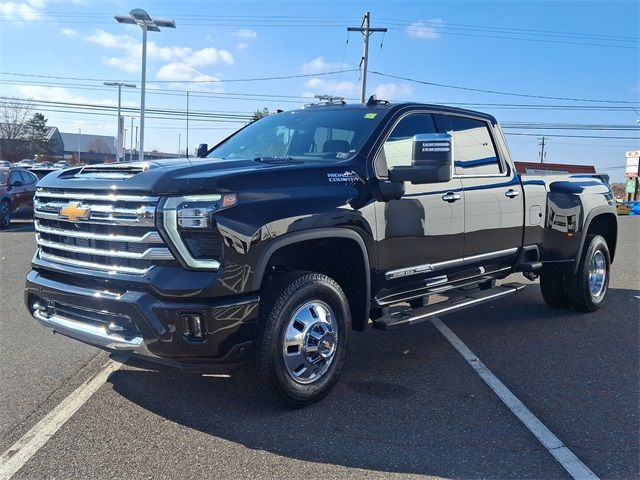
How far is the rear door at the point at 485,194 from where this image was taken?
5.11m

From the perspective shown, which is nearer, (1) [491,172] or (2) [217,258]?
(2) [217,258]

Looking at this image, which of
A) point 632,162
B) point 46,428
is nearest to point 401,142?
point 46,428

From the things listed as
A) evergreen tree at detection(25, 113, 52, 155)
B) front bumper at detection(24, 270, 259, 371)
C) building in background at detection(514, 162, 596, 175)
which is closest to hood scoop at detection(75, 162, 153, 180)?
front bumper at detection(24, 270, 259, 371)

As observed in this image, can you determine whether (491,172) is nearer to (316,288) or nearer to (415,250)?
(415,250)

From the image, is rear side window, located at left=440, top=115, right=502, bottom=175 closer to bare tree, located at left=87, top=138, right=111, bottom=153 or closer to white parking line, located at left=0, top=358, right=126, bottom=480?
white parking line, located at left=0, top=358, right=126, bottom=480

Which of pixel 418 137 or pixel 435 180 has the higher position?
pixel 418 137

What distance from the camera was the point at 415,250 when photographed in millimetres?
4492

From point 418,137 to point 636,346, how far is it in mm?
3221

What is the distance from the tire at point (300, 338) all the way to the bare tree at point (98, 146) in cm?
10948

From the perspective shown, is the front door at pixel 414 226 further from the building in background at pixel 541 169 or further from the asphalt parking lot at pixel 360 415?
the building in background at pixel 541 169

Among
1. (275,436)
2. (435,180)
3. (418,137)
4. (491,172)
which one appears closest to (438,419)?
(275,436)

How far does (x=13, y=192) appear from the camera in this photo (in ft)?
50.9

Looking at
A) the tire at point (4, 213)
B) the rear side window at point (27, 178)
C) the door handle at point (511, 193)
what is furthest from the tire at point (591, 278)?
the rear side window at point (27, 178)

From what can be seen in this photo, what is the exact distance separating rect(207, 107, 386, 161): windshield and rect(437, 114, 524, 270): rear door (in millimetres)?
978
